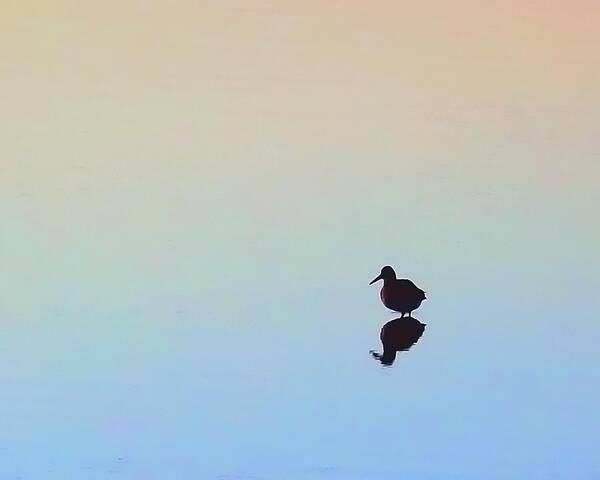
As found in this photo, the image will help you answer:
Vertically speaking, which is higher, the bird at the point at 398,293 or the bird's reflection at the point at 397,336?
the bird at the point at 398,293

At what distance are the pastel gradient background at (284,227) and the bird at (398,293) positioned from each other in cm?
2

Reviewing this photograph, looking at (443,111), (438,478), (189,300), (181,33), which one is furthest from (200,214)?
(438,478)

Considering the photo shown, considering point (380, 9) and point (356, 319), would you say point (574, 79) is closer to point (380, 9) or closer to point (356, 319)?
point (380, 9)

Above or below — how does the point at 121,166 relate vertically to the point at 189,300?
above

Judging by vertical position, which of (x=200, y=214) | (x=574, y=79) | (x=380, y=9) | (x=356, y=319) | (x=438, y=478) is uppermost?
(x=380, y=9)

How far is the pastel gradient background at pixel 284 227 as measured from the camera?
2117 mm

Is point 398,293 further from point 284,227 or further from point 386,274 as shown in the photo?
point 284,227

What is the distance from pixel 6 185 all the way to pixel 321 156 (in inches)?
23.1

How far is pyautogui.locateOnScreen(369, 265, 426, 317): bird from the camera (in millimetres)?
2094

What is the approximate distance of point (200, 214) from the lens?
7.09 feet

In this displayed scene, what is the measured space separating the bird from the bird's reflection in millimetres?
22

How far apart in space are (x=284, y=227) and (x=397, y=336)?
289 millimetres

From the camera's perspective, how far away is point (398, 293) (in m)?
2.09

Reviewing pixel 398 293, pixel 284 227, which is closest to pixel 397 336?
pixel 398 293
